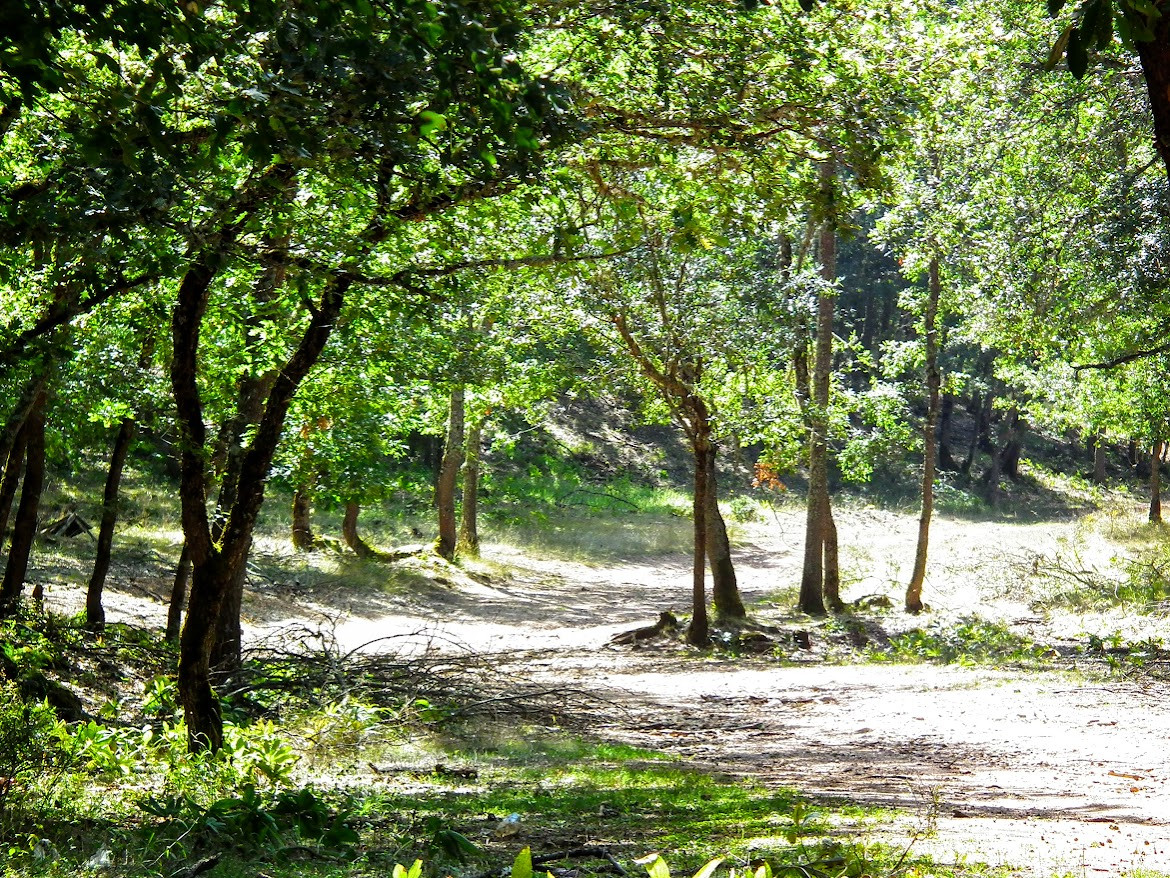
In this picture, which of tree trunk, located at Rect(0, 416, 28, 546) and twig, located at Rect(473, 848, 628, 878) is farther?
tree trunk, located at Rect(0, 416, 28, 546)

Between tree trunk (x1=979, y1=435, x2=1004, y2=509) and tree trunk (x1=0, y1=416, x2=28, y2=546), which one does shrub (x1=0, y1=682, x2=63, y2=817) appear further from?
tree trunk (x1=979, y1=435, x2=1004, y2=509)

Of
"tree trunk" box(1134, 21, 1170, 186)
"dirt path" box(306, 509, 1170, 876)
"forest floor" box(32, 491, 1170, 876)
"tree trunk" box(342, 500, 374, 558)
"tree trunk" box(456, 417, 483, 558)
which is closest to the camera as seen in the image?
"tree trunk" box(1134, 21, 1170, 186)

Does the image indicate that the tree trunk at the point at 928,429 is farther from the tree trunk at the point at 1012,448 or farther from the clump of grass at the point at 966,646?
the tree trunk at the point at 1012,448

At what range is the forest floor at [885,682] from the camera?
18.7ft

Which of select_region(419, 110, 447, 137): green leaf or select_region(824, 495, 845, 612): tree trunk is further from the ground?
select_region(419, 110, 447, 137): green leaf

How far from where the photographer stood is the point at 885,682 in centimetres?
1259

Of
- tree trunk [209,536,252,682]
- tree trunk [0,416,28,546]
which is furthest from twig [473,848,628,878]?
tree trunk [0,416,28,546]

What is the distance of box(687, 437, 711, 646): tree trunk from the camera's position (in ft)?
53.4

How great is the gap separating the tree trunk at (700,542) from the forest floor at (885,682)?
0.44 metres

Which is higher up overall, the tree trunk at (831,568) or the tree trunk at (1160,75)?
the tree trunk at (1160,75)

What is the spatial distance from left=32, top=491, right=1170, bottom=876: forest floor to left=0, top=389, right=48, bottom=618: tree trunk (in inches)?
109

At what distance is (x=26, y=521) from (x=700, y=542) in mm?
9357

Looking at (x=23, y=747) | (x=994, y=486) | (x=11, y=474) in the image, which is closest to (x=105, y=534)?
(x=11, y=474)

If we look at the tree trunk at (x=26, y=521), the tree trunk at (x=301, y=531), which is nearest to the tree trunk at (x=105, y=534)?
the tree trunk at (x=26, y=521)
